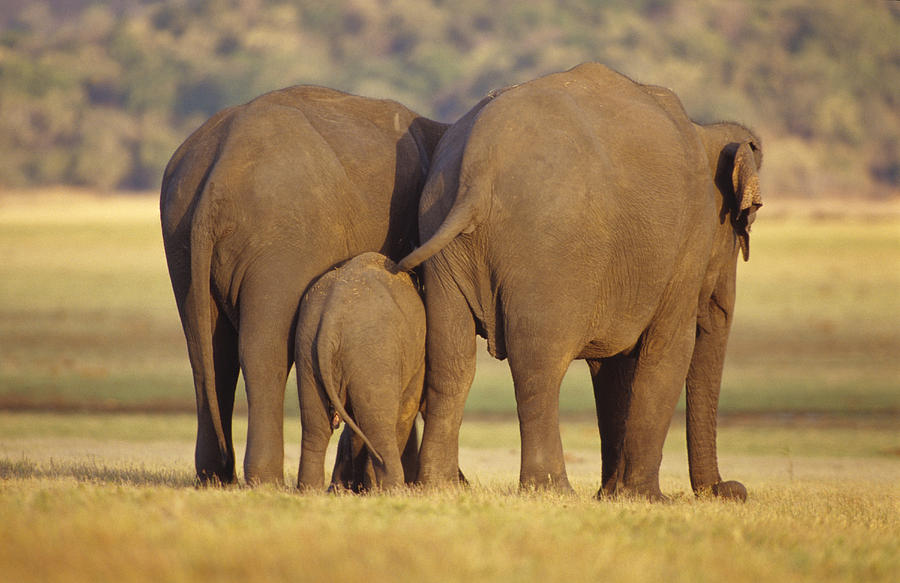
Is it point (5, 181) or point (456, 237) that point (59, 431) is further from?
point (5, 181)

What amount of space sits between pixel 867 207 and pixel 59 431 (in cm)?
8039

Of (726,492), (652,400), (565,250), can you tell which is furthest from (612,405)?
(565,250)

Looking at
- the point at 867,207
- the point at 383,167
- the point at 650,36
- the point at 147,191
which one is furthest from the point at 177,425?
the point at 650,36

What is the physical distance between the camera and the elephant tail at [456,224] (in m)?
9.88

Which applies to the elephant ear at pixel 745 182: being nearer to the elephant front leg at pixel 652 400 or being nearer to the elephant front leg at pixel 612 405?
the elephant front leg at pixel 652 400

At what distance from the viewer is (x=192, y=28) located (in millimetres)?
148500

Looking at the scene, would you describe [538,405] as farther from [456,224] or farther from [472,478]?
[472,478]

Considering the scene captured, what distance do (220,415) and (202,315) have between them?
1.14 meters

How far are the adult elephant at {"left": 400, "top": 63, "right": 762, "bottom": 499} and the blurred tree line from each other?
3651 inches

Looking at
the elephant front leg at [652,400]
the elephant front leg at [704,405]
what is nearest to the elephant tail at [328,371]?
the elephant front leg at [652,400]

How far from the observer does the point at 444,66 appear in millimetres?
136125

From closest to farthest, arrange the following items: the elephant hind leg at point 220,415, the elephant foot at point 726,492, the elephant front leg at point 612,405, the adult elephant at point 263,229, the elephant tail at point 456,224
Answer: the elephant tail at point 456,224 < the adult elephant at point 263,229 < the elephant hind leg at point 220,415 < the elephant front leg at point 612,405 < the elephant foot at point 726,492

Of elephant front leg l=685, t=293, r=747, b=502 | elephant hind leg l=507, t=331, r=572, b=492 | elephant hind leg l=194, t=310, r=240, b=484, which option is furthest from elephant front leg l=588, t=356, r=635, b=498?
elephant hind leg l=194, t=310, r=240, b=484

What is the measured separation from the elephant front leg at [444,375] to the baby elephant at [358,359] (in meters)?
0.15
